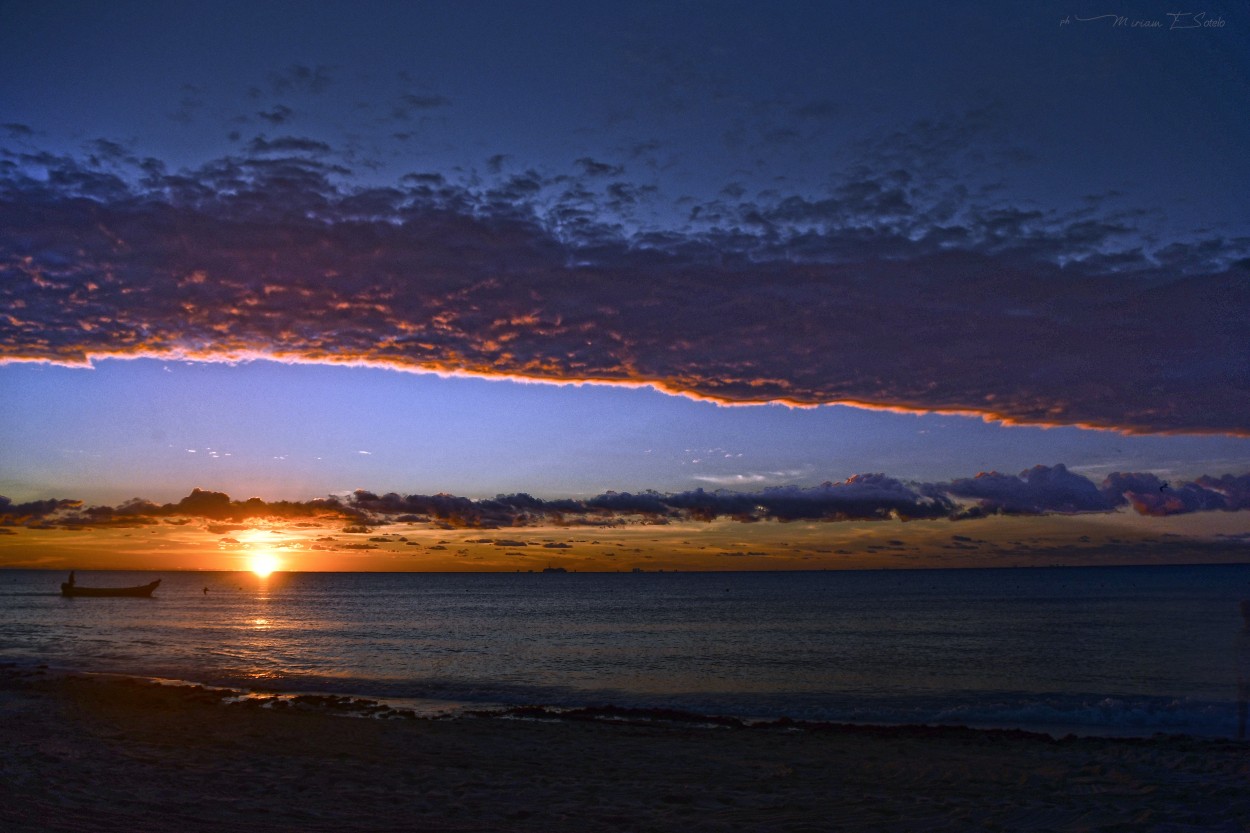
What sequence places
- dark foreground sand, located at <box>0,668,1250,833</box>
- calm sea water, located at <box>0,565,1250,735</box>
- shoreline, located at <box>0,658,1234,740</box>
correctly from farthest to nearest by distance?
calm sea water, located at <box>0,565,1250,735</box> → shoreline, located at <box>0,658,1234,740</box> → dark foreground sand, located at <box>0,668,1250,833</box>

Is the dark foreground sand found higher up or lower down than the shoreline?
higher up

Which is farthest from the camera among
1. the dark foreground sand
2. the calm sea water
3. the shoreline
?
the calm sea water

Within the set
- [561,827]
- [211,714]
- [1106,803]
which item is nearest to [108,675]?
[211,714]

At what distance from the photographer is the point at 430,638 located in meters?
58.1

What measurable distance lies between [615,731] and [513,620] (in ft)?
195

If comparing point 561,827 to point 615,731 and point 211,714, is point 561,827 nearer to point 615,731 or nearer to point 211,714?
point 615,731

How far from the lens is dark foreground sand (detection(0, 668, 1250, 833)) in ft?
41.2

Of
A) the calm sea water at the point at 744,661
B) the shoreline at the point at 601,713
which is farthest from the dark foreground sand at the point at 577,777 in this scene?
the calm sea water at the point at 744,661

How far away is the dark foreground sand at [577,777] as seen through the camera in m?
12.6

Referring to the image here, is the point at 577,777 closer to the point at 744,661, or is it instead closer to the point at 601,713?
the point at 601,713

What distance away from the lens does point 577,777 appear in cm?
1558

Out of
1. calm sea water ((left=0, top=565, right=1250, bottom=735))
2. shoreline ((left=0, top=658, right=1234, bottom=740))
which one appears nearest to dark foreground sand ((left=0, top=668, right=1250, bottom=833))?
shoreline ((left=0, top=658, right=1234, bottom=740))

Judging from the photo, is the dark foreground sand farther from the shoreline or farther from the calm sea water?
the calm sea water

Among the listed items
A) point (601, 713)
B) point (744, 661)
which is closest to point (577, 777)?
point (601, 713)
